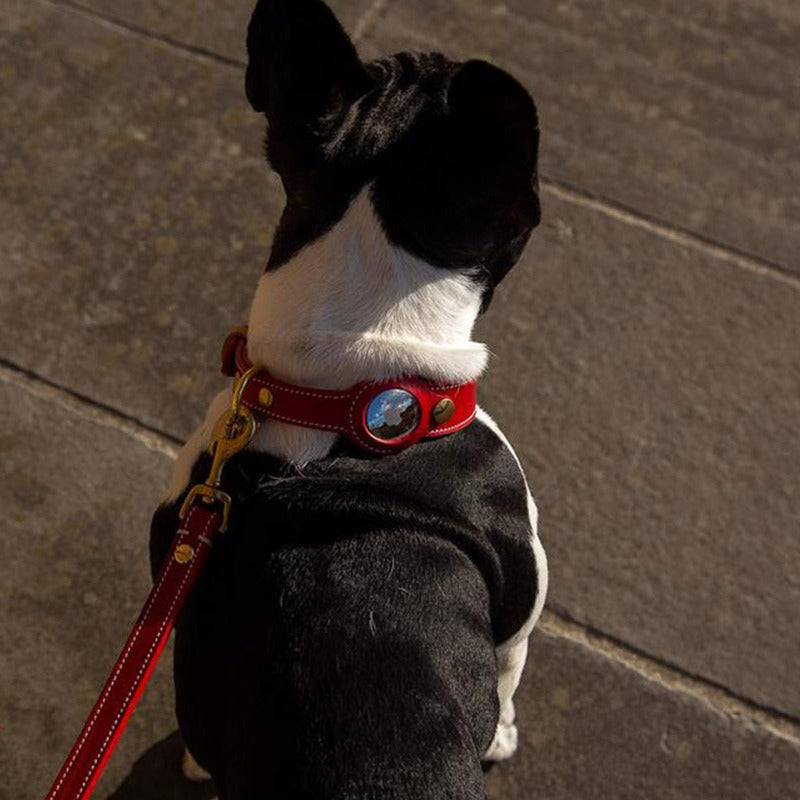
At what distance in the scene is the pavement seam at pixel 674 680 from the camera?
3322 millimetres

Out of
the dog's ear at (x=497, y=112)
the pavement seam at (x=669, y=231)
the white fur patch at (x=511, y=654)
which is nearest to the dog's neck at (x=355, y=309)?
the dog's ear at (x=497, y=112)

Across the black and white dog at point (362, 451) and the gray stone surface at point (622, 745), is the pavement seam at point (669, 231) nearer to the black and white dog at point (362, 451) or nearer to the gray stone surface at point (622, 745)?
the gray stone surface at point (622, 745)

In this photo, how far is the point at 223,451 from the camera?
7.57 feet

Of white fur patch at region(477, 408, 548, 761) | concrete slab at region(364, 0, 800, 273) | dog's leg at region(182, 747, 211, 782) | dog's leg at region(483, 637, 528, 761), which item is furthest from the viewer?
concrete slab at region(364, 0, 800, 273)

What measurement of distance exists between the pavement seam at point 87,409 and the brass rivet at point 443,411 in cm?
148

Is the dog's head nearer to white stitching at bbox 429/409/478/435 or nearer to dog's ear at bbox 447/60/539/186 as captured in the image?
dog's ear at bbox 447/60/539/186

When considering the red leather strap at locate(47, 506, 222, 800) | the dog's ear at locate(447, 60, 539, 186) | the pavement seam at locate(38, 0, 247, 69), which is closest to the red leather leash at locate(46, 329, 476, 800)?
the red leather strap at locate(47, 506, 222, 800)

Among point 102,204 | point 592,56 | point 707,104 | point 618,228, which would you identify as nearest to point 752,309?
point 618,228

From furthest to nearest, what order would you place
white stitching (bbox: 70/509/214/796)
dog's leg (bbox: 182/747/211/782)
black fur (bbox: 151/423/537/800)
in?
dog's leg (bbox: 182/747/211/782) → white stitching (bbox: 70/509/214/796) → black fur (bbox: 151/423/537/800)

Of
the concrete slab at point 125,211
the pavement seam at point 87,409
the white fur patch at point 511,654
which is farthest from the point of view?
the concrete slab at point 125,211

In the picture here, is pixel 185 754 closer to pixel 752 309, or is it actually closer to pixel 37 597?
pixel 37 597

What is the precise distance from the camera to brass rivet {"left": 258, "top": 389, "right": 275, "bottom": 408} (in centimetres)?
232

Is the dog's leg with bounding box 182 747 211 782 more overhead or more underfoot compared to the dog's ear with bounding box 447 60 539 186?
more underfoot

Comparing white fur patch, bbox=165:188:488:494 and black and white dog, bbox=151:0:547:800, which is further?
white fur patch, bbox=165:188:488:494
